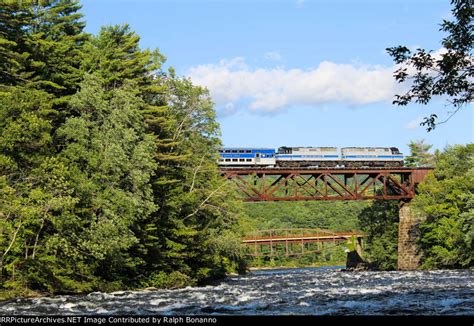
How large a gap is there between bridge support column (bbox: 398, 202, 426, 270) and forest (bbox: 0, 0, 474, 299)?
7.90 meters

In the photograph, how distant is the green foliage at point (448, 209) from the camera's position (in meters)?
61.4

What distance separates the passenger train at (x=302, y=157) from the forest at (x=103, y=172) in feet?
66.8

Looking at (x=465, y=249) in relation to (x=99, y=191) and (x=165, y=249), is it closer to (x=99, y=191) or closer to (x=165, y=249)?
(x=165, y=249)

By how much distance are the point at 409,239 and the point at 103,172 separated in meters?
45.8

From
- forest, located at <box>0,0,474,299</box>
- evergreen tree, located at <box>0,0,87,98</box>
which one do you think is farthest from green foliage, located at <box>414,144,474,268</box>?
evergreen tree, located at <box>0,0,87,98</box>

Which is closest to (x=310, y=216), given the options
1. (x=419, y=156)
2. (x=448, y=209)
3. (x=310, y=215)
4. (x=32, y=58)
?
(x=310, y=215)

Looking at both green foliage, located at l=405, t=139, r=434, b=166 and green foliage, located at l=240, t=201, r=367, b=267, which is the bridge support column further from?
green foliage, located at l=240, t=201, r=367, b=267

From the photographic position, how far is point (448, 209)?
214 ft

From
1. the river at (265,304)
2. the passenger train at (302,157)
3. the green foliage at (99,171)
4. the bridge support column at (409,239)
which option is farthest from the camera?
the passenger train at (302,157)

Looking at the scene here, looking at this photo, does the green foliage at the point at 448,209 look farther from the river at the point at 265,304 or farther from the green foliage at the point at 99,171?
the river at the point at 265,304

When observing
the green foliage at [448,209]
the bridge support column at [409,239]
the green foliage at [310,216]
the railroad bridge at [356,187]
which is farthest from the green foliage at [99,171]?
the green foliage at [310,216]

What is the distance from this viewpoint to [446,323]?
31.2ft

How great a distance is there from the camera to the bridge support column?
235ft

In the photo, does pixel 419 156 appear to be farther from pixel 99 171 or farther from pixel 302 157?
pixel 99 171
